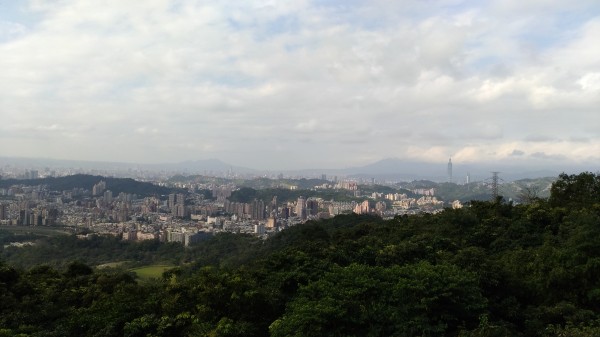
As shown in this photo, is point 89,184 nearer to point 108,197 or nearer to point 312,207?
point 108,197

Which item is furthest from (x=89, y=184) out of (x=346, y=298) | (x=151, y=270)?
(x=346, y=298)

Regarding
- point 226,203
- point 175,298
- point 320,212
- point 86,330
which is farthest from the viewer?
point 226,203

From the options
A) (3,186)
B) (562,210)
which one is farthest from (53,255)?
(3,186)

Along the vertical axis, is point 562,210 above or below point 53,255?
above

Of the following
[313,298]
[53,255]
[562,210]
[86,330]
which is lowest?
[53,255]

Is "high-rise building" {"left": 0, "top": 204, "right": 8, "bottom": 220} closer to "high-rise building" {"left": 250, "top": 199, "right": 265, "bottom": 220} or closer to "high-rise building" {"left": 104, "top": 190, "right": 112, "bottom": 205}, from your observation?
"high-rise building" {"left": 104, "top": 190, "right": 112, "bottom": 205}

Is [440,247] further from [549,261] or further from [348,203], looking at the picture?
[348,203]

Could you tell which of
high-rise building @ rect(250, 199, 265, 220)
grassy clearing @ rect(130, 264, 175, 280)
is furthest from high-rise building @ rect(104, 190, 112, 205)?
grassy clearing @ rect(130, 264, 175, 280)

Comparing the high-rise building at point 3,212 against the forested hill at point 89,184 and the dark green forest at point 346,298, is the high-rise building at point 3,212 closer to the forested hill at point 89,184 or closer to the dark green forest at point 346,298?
the forested hill at point 89,184
